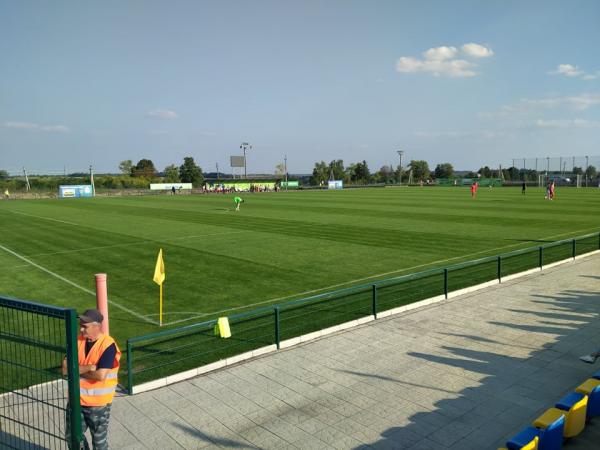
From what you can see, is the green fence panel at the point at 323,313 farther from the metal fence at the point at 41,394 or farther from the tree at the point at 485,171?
the tree at the point at 485,171

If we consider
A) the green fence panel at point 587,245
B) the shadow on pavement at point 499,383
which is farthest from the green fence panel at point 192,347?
the green fence panel at point 587,245

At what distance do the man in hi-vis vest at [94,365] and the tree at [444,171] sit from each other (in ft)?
540

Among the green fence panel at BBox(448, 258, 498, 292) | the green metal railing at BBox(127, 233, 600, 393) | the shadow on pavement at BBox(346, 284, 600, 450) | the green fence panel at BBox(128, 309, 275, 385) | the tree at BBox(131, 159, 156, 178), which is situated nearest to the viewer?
the shadow on pavement at BBox(346, 284, 600, 450)

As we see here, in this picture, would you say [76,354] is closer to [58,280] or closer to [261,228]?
[58,280]

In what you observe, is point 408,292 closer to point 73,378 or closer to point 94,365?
point 94,365

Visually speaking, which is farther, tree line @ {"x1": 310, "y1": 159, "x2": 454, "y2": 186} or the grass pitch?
tree line @ {"x1": 310, "y1": 159, "x2": 454, "y2": 186}

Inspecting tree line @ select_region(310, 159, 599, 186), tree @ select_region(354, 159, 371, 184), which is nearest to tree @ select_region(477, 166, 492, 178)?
tree line @ select_region(310, 159, 599, 186)

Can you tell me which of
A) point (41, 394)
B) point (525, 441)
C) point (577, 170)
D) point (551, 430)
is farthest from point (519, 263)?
point (577, 170)

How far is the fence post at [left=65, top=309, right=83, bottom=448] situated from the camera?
15.5 ft

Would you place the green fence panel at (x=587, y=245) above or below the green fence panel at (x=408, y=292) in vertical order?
above

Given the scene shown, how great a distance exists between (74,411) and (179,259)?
16.0 meters

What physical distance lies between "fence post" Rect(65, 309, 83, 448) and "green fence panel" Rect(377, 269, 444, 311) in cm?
920

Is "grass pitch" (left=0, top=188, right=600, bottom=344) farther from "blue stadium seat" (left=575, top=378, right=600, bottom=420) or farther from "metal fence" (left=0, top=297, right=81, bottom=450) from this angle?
"blue stadium seat" (left=575, top=378, right=600, bottom=420)

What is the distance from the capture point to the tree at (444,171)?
162m
